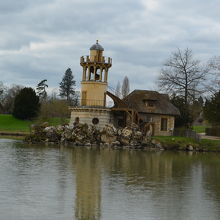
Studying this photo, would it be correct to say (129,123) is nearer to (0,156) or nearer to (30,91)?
(0,156)

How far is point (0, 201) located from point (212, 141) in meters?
37.0

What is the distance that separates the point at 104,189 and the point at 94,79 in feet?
115

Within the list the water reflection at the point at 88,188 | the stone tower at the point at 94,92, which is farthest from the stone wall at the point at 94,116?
the water reflection at the point at 88,188

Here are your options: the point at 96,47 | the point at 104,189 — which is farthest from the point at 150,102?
the point at 104,189

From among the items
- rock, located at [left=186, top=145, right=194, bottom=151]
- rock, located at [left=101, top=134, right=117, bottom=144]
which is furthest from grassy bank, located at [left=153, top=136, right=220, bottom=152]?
rock, located at [left=101, top=134, right=117, bottom=144]

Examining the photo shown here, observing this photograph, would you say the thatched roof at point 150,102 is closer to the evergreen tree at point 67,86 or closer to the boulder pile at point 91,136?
the boulder pile at point 91,136

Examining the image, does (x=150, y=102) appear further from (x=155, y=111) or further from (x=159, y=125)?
(x=159, y=125)

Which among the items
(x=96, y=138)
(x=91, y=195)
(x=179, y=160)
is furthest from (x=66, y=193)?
(x=96, y=138)

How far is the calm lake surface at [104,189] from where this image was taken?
17312mm

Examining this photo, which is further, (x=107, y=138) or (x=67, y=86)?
(x=67, y=86)

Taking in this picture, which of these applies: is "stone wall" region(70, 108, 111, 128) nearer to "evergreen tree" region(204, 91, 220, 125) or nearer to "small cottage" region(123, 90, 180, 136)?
"small cottage" region(123, 90, 180, 136)

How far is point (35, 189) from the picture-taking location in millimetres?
21062

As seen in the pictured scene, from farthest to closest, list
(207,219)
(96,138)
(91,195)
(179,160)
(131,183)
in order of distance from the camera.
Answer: (96,138), (179,160), (131,183), (91,195), (207,219)

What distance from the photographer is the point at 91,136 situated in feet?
169
